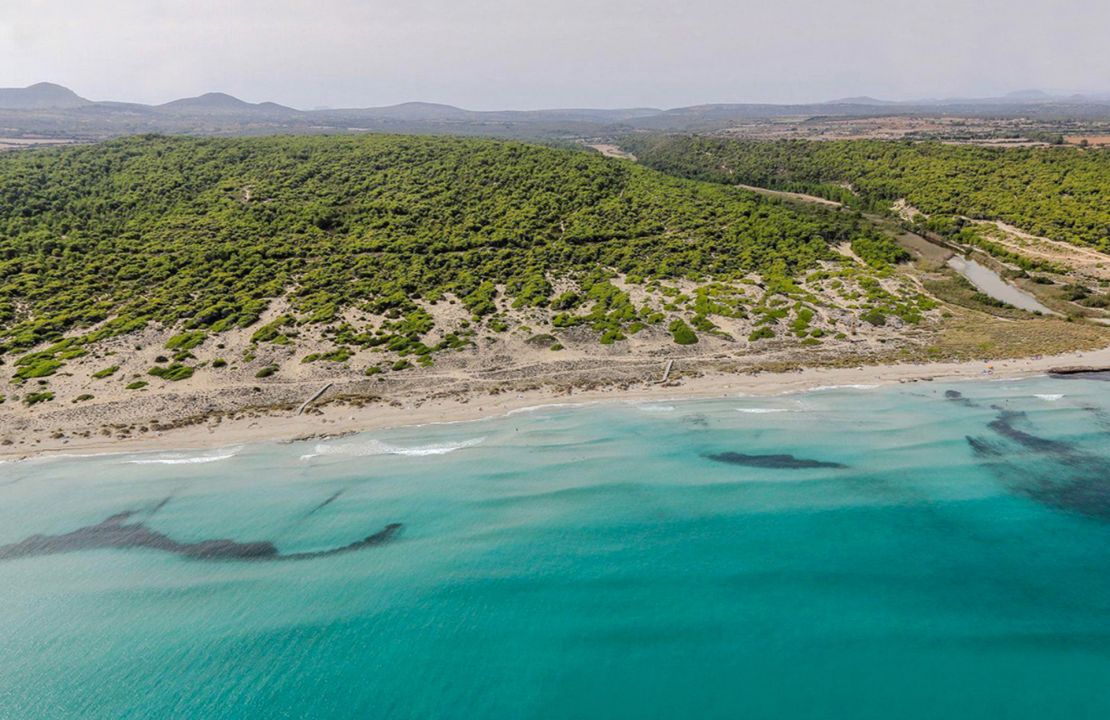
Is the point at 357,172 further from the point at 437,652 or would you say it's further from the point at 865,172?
the point at 865,172

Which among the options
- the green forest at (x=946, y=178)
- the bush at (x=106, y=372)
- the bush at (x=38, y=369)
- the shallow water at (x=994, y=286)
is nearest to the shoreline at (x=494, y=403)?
the bush at (x=106, y=372)

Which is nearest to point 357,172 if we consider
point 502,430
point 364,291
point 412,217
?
point 412,217

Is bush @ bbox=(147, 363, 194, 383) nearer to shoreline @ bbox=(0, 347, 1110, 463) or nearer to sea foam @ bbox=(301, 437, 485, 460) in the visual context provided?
shoreline @ bbox=(0, 347, 1110, 463)

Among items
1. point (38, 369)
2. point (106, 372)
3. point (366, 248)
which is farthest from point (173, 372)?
point (366, 248)

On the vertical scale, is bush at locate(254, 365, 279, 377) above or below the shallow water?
below

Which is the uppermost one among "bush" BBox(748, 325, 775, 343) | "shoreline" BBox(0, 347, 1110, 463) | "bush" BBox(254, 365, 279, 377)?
"bush" BBox(748, 325, 775, 343)

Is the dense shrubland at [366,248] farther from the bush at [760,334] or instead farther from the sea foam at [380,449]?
the sea foam at [380,449]

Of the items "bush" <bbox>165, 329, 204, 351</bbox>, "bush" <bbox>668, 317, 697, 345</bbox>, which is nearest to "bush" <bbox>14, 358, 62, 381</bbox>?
"bush" <bbox>165, 329, 204, 351</bbox>
